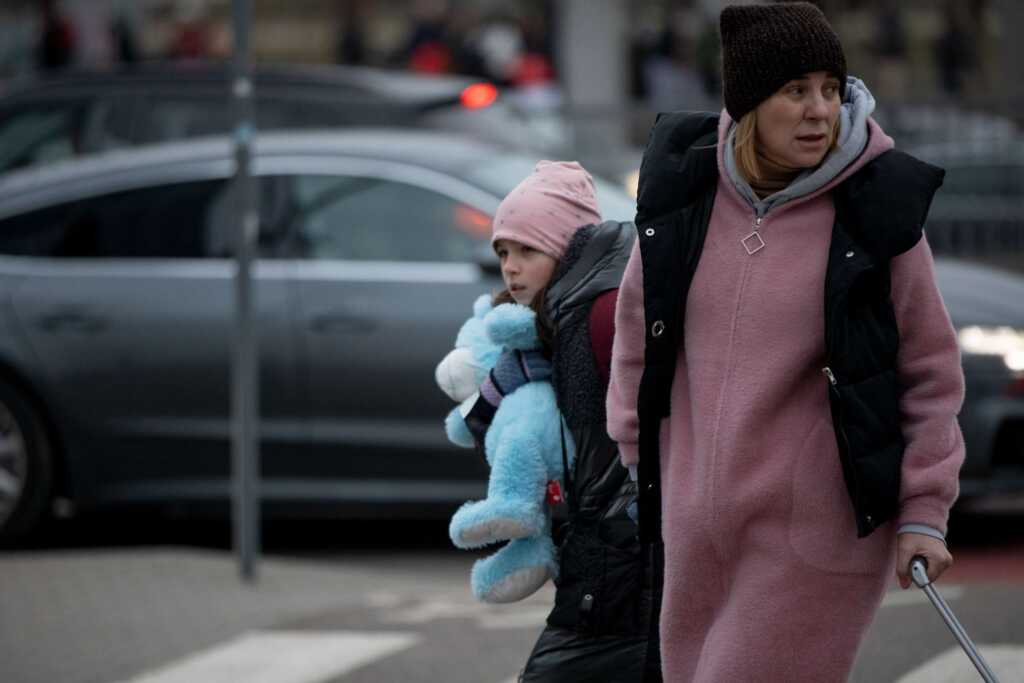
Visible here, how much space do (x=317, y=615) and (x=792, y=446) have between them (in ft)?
12.9

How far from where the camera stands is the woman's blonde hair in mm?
3613

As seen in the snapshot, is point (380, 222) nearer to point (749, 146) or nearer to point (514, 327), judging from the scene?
point (514, 327)

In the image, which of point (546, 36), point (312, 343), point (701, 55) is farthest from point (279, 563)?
point (546, 36)

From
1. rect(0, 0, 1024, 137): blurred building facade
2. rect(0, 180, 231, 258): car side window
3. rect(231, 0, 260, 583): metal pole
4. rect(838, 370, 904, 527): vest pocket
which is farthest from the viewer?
rect(0, 0, 1024, 137): blurred building facade

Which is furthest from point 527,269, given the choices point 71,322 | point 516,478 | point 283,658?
point 71,322

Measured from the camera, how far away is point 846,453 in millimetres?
3490

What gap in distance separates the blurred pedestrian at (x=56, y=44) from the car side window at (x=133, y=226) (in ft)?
45.4

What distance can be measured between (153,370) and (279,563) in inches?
36.9

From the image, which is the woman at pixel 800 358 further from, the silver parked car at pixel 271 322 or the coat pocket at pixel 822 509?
the silver parked car at pixel 271 322

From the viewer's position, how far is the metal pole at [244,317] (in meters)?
7.71

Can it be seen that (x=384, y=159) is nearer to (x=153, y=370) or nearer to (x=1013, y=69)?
(x=153, y=370)

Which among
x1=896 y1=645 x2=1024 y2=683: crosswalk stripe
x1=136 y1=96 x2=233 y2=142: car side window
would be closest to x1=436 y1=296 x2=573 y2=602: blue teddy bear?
x1=896 y1=645 x2=1024 y2=683: crosswalk stripe

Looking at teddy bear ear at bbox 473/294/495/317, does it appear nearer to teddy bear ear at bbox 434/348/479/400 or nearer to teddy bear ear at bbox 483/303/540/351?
teddy bear ear at bbox 434/348/479/400

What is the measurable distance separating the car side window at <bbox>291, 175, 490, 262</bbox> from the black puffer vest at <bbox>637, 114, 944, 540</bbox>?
15.4 ft
